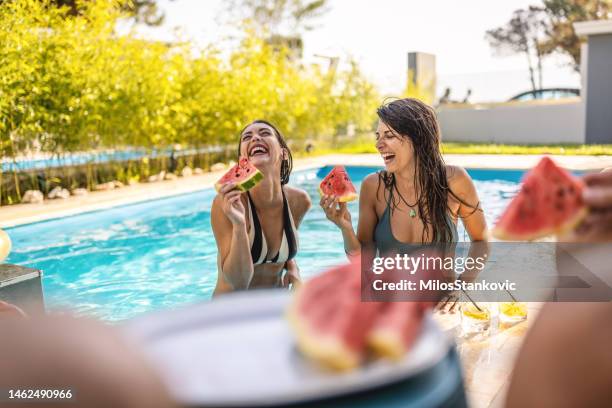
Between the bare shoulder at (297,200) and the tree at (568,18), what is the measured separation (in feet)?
124

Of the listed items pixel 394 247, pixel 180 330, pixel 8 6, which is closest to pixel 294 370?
pixel 180 330

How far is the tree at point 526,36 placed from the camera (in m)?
41.0

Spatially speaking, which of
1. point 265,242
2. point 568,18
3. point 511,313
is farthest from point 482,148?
point 568,18

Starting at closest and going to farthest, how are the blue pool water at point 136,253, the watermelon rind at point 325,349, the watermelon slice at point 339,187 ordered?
the watermelon rind at point 325,349, the watermelon slice at point 339,187, the blue pool water at point 136,253

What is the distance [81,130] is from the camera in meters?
11.6

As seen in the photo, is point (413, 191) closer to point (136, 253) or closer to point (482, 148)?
point (136, 253)

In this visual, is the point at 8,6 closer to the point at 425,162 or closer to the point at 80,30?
the point at 80,30

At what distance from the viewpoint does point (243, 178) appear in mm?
2715

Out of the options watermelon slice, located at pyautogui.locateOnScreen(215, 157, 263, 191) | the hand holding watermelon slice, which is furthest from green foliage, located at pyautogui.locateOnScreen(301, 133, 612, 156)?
watermelon slice, located at pyautogui.locateOnScreen(215, 157, 263, 191)

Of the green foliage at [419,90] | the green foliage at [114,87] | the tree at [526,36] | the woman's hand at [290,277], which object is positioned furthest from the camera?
the tree at [526,36]

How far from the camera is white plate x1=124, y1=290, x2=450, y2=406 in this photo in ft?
1.71

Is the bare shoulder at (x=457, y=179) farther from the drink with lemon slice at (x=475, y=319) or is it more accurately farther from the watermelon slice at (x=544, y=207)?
the watermelon slice at (x=544, y=207)

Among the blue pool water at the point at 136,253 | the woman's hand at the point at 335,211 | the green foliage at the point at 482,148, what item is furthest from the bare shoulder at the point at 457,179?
the green foliage at the point at 482,148

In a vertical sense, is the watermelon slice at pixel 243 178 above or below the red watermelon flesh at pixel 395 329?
below
